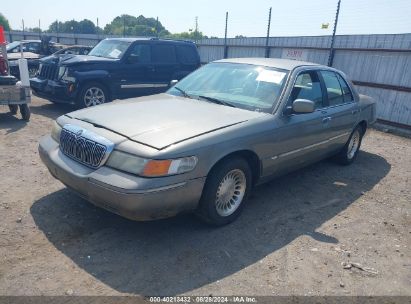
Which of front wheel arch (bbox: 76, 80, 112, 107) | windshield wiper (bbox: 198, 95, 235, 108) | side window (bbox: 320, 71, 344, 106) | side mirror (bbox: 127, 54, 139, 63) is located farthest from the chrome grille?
side mirror (bbox: 127, 54, 139, 63)

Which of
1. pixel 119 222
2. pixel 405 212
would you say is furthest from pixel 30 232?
pixel 405 212

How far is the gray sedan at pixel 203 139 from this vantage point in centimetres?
314

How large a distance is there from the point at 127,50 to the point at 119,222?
667cm

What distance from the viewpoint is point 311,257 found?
3.47 m

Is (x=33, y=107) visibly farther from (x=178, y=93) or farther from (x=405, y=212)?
(x=405, y=212)

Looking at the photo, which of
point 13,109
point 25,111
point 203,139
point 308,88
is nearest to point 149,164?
point 203,139

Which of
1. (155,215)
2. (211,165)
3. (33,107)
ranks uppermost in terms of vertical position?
(211,165)

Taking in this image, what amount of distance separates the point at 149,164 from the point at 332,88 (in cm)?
348

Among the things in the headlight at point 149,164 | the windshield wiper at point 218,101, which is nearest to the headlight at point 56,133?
the headlight at point 149,164

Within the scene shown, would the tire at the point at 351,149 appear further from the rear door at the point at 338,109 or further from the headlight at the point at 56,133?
the headlight at the point at 56,133

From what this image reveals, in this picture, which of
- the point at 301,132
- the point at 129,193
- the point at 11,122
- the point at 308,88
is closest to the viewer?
the point at 129,193

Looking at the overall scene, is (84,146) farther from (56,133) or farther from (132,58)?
(132,58)

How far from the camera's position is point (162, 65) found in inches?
394

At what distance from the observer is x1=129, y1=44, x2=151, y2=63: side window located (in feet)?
31.1
